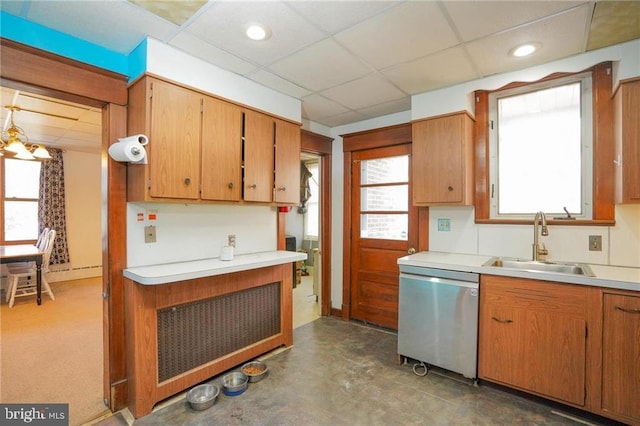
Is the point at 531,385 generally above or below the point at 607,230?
below

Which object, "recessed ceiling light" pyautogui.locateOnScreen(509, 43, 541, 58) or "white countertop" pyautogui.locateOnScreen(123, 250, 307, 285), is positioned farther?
"recessed ceiling light" pyautogui.locateOnScreen(509, 43, 541, 58)

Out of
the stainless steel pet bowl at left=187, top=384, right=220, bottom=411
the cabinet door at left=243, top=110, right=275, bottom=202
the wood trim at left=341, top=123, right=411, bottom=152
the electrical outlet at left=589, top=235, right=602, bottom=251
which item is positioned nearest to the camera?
the stainless steel pet bowl at left=187, top=384, right=220, bottom=411

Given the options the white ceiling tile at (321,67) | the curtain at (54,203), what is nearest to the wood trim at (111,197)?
the white ceiling tile at (321,67)

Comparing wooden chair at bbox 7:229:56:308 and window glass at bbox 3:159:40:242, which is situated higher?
window glass at bbox 3:159:40:242

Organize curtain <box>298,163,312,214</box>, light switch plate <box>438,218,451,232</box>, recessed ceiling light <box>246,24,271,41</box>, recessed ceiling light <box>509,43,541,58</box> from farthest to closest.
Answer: curtain <box>298,163,312,214</box> → light switch plate <box>438,218,451,232</box> → recessed ceiling light <box>509,43,541,58</box> → recessed ceiling light <box>246,24,271,41</box>

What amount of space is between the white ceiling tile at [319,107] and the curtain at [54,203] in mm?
5156

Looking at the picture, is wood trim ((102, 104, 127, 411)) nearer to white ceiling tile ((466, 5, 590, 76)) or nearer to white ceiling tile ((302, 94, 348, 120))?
white ceiling tile ((302, 94, 348, 120))

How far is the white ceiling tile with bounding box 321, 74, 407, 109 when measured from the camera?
2752mm

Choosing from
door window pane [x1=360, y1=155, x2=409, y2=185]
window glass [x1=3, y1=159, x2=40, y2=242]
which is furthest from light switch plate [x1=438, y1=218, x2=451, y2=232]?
window glass [x1=3, y1=159, x2=40, y2=242]

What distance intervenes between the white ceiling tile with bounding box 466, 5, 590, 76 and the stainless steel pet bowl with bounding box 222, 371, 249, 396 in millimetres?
3071

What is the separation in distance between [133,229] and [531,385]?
10.1ft

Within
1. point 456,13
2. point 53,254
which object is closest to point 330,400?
point 456,13

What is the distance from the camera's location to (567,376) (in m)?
1.97

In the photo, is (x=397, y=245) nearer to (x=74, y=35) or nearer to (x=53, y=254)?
(x=74, y=35)
